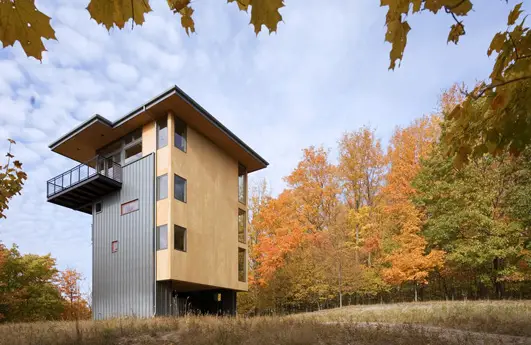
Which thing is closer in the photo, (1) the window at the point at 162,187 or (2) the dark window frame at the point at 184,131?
(1) the window at the point at 162,187

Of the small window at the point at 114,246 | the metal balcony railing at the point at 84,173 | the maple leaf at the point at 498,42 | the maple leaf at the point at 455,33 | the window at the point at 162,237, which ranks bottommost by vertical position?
the small window at the point at 114,246

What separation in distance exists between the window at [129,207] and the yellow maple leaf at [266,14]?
2015cm

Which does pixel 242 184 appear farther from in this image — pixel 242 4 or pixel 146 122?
pixel 242 4

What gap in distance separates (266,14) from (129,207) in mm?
20771

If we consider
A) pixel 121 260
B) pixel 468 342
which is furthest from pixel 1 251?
pixel 468 342

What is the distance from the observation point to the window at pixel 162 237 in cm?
1995

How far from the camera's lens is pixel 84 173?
22.5 meters

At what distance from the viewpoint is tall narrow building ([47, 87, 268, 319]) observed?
20281 mm

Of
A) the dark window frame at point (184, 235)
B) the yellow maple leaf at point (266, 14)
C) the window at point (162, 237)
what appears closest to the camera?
the yellow maple leaf at point (266, 14)

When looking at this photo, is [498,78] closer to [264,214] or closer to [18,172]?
[18,172]

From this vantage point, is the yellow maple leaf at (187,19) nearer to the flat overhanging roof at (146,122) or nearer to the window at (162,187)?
the flat overhanging roof at (146,122)

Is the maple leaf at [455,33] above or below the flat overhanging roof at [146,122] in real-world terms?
below

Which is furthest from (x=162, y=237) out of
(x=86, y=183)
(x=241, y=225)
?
(x=241, y=225)

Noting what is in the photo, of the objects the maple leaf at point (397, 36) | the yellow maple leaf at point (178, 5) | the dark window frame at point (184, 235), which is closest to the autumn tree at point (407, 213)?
the dark window frame at point (184, 235)
